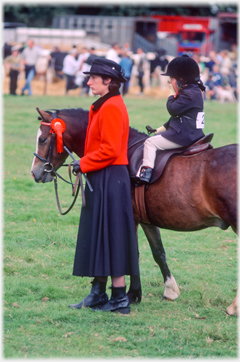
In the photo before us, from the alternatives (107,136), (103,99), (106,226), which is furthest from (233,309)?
(103,99)

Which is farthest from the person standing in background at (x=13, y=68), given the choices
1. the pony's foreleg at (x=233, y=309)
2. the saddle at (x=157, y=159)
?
the pony's foreleg at (x=233, y=309)

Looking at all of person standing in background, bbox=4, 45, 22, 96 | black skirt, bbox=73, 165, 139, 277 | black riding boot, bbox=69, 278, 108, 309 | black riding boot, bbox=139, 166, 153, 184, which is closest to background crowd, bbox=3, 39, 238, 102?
person standing in background, bbox=4, 45, 22, 96

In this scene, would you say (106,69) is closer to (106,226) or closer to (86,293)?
(106,226)

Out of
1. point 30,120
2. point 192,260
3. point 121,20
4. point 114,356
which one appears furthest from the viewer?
point 121,20

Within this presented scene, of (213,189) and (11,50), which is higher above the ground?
(11,50)

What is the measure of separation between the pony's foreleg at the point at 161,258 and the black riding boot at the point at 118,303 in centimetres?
64

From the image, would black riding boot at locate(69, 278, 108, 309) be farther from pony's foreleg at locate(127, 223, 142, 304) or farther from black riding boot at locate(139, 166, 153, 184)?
black riding boot at locate(139, 166, 153, 184)

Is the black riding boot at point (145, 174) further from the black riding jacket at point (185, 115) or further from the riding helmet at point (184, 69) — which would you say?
the riding helmet at point (184, 69)

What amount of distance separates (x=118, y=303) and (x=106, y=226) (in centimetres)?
84

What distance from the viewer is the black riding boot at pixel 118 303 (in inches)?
196

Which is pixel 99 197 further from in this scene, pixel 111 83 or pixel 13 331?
pixel 13 331

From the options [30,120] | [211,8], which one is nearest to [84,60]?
[30,120]

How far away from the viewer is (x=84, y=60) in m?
23.8

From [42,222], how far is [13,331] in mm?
3468
